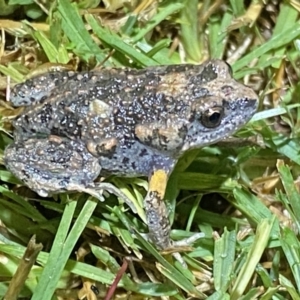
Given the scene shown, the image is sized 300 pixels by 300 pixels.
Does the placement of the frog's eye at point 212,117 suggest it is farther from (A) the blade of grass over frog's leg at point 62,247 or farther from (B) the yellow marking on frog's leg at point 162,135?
(A) the blade of grass over frog's leg at point 62,247

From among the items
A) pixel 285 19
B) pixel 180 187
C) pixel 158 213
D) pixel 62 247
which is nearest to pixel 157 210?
pixel 158 213

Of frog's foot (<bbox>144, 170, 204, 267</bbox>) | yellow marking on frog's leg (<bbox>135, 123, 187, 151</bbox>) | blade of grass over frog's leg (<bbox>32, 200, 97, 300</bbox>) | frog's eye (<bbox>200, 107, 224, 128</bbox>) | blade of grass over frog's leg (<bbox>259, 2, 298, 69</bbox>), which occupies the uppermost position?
blade of grass over frog's leg (<bbox>259, 2, 298, 69</bbox>)

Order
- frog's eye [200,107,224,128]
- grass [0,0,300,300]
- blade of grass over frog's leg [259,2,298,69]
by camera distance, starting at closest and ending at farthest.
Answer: frog's eye [200,107,224,128]
grass [0,0,300,300]
blade of grass over frog's leg [259,2,298,69]

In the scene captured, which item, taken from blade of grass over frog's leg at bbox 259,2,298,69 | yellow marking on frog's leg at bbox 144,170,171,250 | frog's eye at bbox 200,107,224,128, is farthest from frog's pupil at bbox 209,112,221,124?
blade of grass over frog's leg at bbox 259,2,298,69

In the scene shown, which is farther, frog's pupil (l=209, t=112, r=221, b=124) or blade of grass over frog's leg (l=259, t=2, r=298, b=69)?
blade of grass over frog's leg (l=259, t=2, r=298, b=69)

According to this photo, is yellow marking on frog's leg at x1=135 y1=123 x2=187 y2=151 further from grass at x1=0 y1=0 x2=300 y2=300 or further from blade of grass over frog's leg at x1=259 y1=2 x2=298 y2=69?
blade of grass over frog's leg at x1=259 y1=2 x2=298 y2=69

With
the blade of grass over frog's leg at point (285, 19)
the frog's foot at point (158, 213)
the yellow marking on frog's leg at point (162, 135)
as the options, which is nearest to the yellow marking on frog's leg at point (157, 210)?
the frog's foot at point (158, 213)
